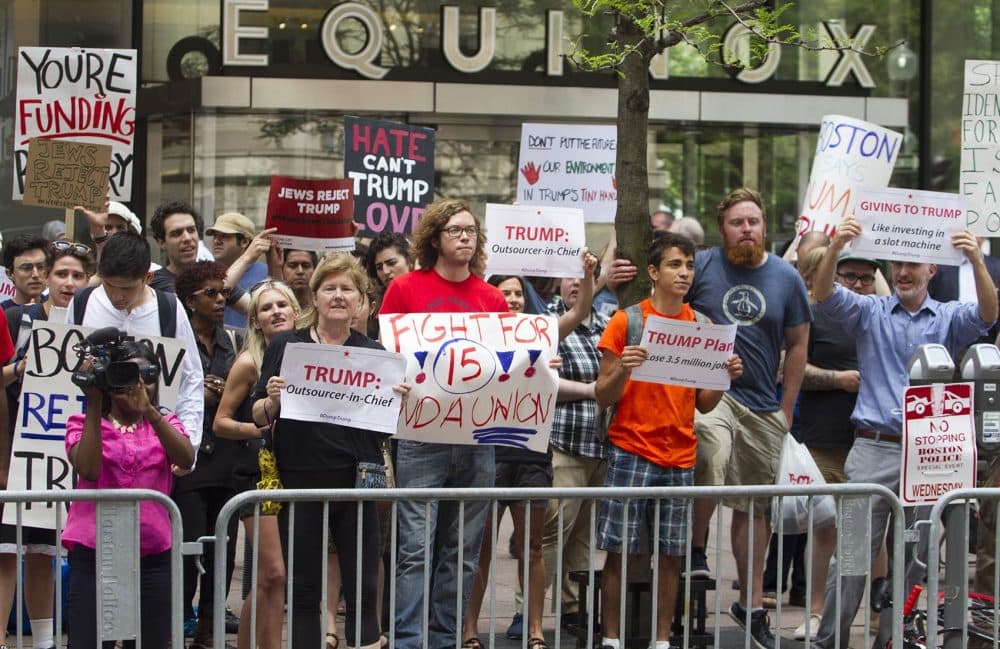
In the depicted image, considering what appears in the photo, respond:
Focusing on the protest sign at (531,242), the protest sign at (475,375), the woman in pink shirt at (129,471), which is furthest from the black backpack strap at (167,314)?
the protest sign at (531,242)

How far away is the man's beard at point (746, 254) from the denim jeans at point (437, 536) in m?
1.74

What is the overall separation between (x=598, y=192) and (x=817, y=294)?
100 inches

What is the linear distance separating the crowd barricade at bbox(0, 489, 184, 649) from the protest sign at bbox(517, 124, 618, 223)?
15.4 feet

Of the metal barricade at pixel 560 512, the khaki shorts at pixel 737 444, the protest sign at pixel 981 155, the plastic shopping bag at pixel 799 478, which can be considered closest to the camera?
the metal barricade at pixel 560 512

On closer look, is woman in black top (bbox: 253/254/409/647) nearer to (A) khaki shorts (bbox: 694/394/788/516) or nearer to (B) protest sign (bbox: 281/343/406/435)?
(B) protest sign (bbox: 281/343/406/435)

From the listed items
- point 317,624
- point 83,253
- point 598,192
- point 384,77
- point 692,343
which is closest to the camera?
point 317,624

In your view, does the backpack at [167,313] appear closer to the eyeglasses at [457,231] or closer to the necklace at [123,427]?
the necklace at [123,427]

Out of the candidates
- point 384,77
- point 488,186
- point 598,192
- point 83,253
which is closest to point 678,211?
point 488,186

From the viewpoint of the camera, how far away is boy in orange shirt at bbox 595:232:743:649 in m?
7.26

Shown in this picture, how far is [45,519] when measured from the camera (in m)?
6.52

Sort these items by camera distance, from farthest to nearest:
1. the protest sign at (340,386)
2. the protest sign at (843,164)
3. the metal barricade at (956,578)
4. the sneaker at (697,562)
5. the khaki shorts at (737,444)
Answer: the protest sign at (843,164), the sneaker at (697,562), the khaki shorts at (737,444), the protest sign at (340,386), the metal barricade at (956,578)

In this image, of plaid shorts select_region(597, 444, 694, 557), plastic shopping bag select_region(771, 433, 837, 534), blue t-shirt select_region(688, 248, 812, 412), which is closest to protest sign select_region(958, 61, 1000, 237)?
blue t-shirt select_region(688, 248, 812, 412)

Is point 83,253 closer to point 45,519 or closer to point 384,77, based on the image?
point 45,519

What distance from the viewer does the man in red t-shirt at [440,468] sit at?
6.82 m
